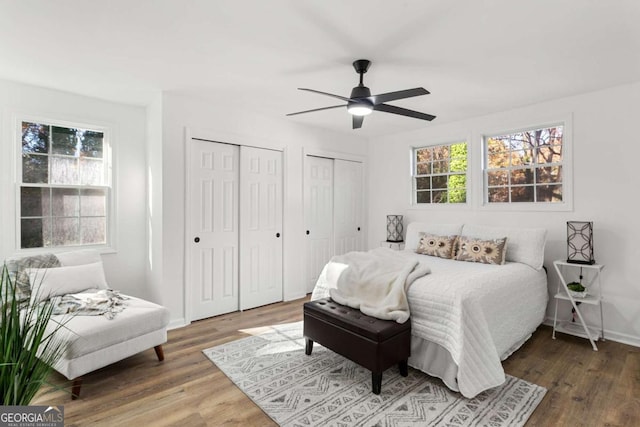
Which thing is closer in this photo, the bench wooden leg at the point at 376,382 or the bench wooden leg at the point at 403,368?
the bench wooden leg at the point at 376,382

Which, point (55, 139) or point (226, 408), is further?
point (55, 139)

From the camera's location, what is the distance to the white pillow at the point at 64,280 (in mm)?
2752

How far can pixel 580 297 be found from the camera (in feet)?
10.5

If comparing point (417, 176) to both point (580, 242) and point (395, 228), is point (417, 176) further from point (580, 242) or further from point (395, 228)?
point (580, 242)

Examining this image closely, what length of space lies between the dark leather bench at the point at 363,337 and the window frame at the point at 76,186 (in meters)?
2.61

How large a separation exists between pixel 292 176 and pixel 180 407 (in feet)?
9.96

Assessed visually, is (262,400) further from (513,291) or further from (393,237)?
(393,237)

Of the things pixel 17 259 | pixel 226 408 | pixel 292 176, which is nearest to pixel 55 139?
pixel 17 259

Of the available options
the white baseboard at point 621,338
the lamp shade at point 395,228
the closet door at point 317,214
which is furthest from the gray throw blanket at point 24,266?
the white baseboard at point 621,338

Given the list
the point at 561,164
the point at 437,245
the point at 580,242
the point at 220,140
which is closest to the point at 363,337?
the point at 437,245

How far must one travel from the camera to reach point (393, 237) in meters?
5.01

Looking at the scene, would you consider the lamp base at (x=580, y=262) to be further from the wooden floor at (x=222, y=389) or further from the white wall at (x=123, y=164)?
the white wall at (x=123, y=164)

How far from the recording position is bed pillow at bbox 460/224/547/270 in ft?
11.2

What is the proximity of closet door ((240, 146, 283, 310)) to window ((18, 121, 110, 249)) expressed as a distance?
5.13 feet
